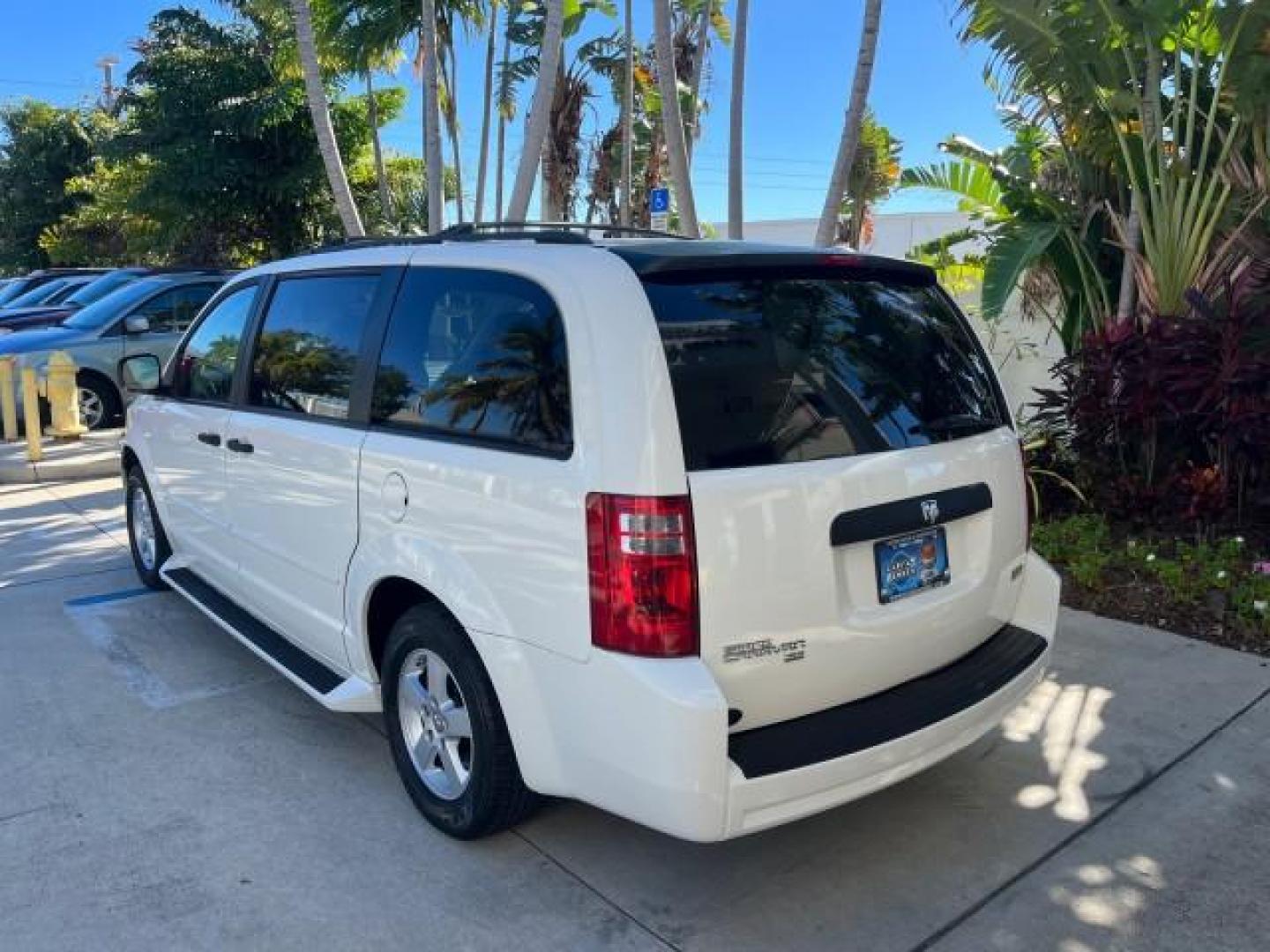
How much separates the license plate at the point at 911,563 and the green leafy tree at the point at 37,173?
117 ft

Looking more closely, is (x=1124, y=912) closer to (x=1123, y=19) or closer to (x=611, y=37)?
(x=1123, y=19)

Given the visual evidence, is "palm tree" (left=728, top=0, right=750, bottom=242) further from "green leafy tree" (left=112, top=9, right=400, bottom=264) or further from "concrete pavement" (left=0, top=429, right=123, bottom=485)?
"green leafy tree" (left=112, top=9, right=400, bottom=264)

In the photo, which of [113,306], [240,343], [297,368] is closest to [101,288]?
[113,306]

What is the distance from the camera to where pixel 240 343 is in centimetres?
432

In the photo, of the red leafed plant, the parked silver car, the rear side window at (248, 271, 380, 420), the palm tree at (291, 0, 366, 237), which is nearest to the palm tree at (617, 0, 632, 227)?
the palm tree at (291, 0, 366, 237)

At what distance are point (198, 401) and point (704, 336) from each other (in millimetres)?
2982

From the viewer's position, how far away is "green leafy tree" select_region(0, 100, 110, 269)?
3209cm

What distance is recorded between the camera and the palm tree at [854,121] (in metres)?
7.24

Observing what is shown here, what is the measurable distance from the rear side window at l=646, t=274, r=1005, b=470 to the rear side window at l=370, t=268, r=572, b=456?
1.13 ft

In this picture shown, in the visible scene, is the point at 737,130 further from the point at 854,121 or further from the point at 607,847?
the point at 607,847

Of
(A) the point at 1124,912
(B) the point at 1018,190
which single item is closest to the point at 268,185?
(B) the point at 1018,190

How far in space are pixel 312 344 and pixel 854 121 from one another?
17.1 feet

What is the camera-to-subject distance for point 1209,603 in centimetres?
495

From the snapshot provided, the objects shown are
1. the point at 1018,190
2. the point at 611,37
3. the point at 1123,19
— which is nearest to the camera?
the point at 1123,19
